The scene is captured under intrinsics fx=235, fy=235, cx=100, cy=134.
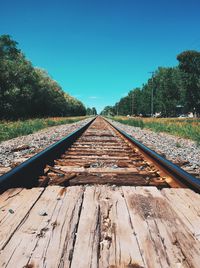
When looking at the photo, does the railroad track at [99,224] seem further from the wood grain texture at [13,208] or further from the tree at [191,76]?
the tree at [191,76]

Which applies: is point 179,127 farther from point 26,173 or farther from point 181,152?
point 26,173

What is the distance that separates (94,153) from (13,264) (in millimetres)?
3713

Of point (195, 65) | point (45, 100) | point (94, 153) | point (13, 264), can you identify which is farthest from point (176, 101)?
point (13, 264)

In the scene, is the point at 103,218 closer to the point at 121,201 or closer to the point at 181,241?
the point at 121,201

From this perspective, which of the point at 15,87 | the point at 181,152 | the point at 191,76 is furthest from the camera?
the point at 191,76

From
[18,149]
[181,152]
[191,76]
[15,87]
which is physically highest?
[191,76]

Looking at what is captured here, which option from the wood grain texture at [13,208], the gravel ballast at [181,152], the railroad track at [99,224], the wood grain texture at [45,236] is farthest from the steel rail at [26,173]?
the gravel ballast at [181,152]

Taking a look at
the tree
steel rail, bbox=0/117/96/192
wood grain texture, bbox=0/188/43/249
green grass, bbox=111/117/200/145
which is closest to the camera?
wood grain texture, bbox=0/188/43/249

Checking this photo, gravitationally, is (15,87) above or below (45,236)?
above

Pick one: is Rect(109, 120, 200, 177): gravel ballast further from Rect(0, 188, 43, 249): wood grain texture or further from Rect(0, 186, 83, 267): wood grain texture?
Rect(0, 188, 43, 249): wood grain texture

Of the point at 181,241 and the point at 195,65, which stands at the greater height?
the point at 195,65

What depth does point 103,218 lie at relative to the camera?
175 cm

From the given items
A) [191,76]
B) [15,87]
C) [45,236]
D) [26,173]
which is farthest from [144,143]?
[191,76]

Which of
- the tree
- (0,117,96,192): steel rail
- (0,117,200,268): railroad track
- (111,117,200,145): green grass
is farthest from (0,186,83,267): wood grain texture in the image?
the tree
